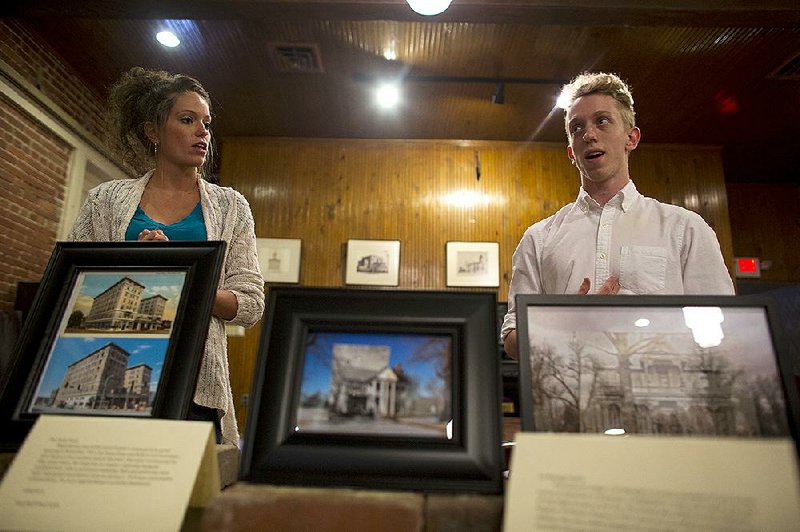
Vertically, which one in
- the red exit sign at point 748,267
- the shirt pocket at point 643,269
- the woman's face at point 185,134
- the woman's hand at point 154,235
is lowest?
the woman's hand at point 154,235

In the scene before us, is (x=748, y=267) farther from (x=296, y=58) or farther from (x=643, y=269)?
(x=643, y=269)

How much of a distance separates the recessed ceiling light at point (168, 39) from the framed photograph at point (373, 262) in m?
2.05

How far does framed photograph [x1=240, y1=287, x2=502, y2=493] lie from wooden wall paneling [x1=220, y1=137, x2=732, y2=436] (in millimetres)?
3873

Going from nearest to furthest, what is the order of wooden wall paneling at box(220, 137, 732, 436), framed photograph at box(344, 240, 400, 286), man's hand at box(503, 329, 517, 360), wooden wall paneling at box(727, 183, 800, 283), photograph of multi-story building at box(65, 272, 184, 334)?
photograph of multi-story building at box(65, 272, 184, 334) < man's hand at box(503, 329, 517, 360) < framed photograph at box(344, 240, 400, 286) < wooden wall paneling at box(220, 137, 732, 436) < wooden wall paneling at box(727, 183, 800, 283)

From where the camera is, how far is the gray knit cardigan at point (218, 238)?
115 centimetres

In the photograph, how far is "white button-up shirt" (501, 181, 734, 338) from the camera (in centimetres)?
112

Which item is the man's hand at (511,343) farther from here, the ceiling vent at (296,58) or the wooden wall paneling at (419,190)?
the wooden wall paneling at (419,190)

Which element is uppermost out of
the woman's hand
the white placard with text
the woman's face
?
the woman's face

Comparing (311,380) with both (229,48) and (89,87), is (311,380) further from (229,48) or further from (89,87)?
(89,87)

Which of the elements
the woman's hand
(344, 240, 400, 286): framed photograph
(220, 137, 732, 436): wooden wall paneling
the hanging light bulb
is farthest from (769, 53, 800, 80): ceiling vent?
the woman's hand

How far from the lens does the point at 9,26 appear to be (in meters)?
3.36

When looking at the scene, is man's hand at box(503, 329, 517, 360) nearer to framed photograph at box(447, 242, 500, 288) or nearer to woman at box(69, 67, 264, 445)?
woman at box(69, 67, 264, 445)

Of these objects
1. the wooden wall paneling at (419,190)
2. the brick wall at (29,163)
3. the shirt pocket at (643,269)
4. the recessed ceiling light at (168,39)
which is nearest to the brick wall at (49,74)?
the brick wall at (29,163)

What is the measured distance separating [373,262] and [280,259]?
2.75ft
